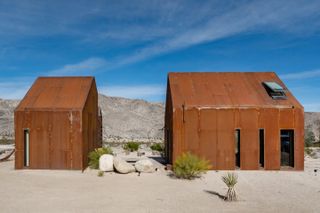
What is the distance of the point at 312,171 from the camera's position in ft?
55.7

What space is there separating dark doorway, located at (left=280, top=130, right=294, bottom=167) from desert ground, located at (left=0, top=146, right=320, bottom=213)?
1.32 metres

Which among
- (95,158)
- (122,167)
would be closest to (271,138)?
(122,167)

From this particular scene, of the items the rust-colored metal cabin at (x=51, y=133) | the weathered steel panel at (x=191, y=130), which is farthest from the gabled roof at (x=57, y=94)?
the weathered steel panel at (x=191, y=130)

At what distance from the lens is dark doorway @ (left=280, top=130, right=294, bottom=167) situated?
→ 17.2 m

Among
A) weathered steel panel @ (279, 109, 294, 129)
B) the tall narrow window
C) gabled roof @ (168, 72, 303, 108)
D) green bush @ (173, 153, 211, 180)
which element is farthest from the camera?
the tall narrow window

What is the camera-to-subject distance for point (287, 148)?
17.8 m

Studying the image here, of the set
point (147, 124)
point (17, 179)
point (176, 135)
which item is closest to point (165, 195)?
point (176, 135)

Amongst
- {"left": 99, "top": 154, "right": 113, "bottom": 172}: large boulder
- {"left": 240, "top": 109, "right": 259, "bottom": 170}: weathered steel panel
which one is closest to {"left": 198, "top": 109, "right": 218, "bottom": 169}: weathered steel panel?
{"left": 240, "top": 109, "right": 259, "bottom": 170}: weathered steel panel

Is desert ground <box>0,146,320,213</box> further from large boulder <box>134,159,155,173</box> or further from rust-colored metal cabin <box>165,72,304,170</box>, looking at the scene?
rust-colored metal cabin <box>165,72,304,170</box>

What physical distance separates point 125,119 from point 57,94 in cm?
6353

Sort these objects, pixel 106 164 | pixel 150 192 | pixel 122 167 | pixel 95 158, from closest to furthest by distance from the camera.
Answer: pixel 150 192 < pixel 122 167 < pixel 106 164 < pixel 95 158

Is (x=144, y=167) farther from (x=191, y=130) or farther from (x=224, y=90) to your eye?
(x=224, y=90)

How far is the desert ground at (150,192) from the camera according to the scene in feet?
31.5

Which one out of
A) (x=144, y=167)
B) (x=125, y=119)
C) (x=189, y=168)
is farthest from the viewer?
(x=125, y=119)
